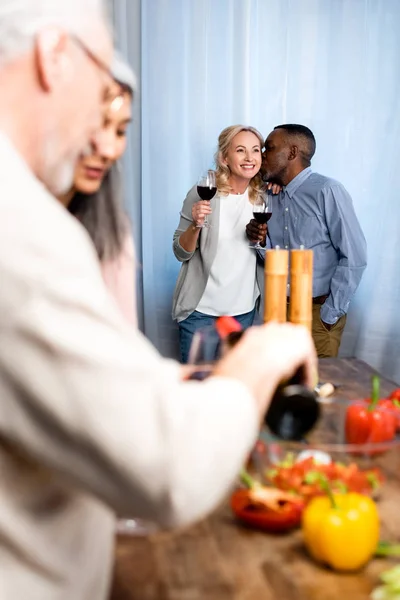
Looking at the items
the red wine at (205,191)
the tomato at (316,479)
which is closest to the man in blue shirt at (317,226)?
the red wine at (205,191)

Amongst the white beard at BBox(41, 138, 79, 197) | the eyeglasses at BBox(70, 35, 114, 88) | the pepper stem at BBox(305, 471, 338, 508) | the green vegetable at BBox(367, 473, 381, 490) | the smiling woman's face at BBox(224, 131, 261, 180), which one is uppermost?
the eyeglasses at BBox(70, 35, 114, 88)

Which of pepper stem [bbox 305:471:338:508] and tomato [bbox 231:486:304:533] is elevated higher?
pepper stem [bbox 305:471:338:508]

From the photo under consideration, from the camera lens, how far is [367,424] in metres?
1.10

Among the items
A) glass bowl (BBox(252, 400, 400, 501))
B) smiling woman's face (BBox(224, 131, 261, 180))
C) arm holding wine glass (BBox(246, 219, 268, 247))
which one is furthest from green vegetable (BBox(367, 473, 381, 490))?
smiling woman's face (BBox(224, 131, 261, 180))

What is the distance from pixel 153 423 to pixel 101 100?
1.29 feet

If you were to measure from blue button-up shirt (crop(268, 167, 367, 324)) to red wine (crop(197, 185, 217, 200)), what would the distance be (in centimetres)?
49

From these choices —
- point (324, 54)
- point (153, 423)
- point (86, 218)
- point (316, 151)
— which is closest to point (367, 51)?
point (324, 54)

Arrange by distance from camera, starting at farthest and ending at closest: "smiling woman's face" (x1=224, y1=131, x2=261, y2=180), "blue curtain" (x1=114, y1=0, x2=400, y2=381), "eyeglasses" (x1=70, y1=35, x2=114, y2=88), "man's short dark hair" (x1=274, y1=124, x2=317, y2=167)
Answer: "blue curtain" (x1=114, y1=0, x2=400, y2=381)
"man's short dark hair" (x1=274, y1=124, x2=317, y2=167)
"smiling woman's face" (x1=224, y1=131, x2=261, y2=180)
"eyeglasses" (x1=70, y1=35, x2=114, y2=88)

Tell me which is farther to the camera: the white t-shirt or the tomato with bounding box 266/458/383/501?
the white t-shirt

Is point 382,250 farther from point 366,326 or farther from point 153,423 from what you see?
point 153,423

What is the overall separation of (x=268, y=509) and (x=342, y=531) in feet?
0.48

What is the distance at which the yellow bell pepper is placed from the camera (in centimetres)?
89

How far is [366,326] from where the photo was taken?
3805mm

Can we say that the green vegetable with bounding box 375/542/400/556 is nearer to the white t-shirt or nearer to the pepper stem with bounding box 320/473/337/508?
the pepper stem with bounding box 320/473/337/508
